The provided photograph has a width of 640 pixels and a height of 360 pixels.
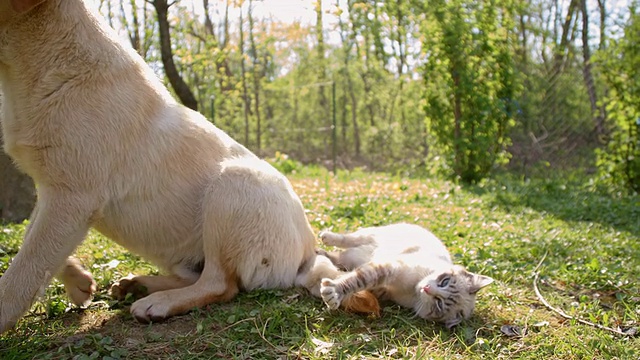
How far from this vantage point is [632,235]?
209 inches

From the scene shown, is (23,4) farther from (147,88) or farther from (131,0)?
(131,0)

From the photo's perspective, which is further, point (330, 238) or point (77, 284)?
point (330, 238)

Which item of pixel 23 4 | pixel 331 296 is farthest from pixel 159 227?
pixel 23 4

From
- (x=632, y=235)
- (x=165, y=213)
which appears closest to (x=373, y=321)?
(x=165, y=213)

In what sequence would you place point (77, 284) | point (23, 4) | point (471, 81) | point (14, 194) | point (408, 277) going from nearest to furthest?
1. point (23, 4)
2. point (77, 284)
3. point (408, 277)
4. point (14, 194)
5. point (471, 81)

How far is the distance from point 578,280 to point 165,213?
278 cm

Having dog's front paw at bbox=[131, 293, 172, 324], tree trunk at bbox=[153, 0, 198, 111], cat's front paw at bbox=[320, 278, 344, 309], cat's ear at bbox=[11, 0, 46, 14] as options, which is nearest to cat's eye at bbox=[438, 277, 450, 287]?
cat's front paw at bbox=[320, 278, 344, 309]

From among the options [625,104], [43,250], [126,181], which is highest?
[625,104]

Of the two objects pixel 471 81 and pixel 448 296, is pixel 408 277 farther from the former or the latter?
pixel 471 81

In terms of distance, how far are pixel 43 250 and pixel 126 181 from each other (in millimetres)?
524

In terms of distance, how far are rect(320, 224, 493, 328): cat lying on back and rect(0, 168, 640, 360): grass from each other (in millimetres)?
97

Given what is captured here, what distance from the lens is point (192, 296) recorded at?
2.90m

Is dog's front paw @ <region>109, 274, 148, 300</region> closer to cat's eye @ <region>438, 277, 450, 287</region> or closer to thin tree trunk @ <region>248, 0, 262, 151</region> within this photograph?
cat's eye @ <region>438, 277, 450, 287</region>

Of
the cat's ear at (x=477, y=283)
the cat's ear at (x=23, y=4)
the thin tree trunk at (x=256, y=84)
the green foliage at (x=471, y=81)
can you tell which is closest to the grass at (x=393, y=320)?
the cat's ear at (x=477, y=283)
